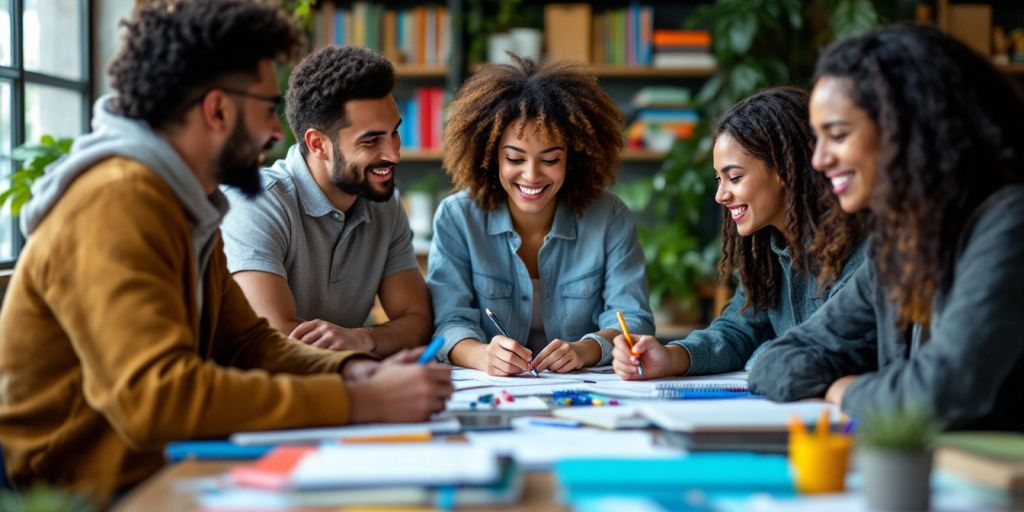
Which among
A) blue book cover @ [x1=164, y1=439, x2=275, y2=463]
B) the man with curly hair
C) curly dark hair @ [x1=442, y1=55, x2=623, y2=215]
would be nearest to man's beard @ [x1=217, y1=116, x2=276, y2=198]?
the man with curly hair

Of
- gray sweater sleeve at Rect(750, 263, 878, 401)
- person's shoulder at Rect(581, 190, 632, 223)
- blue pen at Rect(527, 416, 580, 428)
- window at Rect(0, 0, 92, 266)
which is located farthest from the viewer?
window at Rect(0, 0, 92, 266)

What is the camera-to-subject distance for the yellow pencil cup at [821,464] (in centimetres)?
110

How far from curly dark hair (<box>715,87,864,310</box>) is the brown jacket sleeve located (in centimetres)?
119

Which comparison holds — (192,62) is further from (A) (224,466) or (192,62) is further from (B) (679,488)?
(B) (679,488)

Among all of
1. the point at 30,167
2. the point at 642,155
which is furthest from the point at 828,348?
the point at 642,155

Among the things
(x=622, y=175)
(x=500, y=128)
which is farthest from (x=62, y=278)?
(x=622, y=175)

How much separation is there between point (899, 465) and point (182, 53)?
44.6 inches

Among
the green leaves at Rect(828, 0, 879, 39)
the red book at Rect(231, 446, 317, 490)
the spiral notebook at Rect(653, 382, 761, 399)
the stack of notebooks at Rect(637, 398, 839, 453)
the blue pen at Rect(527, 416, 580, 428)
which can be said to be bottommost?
the spiral notebook at Rect(653, 382, 761, 399)

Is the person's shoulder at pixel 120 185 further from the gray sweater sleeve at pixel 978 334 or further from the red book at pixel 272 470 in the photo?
the gray sweater sleeve at pixel 978 334

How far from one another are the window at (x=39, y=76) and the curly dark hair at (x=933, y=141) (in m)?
2.53

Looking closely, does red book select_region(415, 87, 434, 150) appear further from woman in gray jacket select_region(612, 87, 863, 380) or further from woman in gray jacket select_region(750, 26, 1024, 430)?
woman in gray jacket select_region(750, 26, 1024, 430)

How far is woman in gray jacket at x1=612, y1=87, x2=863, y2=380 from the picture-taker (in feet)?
7.36

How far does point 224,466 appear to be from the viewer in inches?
49.4

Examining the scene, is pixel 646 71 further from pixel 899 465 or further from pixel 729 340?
pixel 899 465
